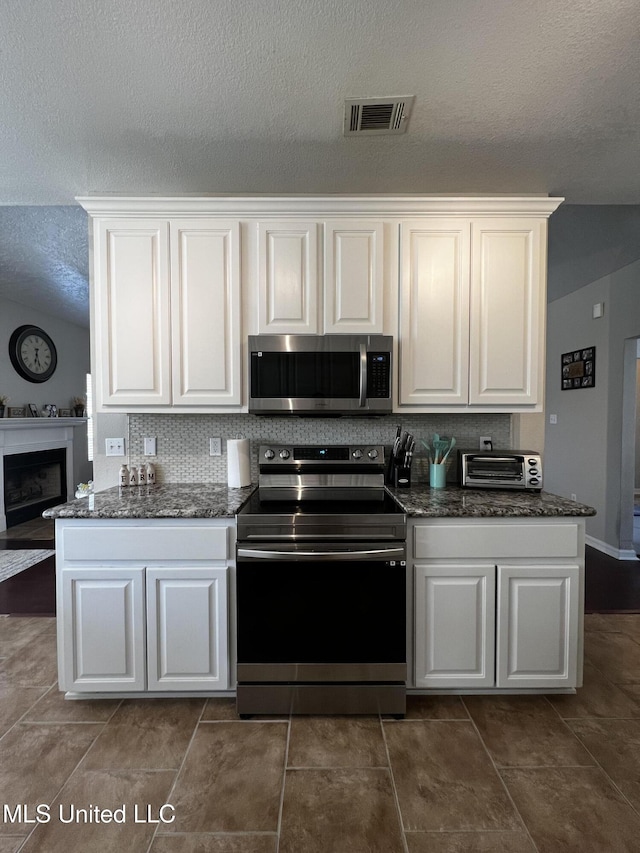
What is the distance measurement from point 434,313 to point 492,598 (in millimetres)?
1458

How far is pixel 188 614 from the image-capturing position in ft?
6.28

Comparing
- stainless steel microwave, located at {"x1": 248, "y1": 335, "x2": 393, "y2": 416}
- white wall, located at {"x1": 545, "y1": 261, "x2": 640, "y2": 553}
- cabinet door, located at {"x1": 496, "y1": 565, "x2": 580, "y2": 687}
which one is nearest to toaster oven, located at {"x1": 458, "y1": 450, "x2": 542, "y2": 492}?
cabinet door, located at {"x1": 496, "y1": 565, "x2": 580, "y2": 687}

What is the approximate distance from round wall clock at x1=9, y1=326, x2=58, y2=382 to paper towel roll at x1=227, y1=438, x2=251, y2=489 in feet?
15.5

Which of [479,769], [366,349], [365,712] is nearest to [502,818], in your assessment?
[479,769]

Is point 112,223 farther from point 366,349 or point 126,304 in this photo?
point 366,349

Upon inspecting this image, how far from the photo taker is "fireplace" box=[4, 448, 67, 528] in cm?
528

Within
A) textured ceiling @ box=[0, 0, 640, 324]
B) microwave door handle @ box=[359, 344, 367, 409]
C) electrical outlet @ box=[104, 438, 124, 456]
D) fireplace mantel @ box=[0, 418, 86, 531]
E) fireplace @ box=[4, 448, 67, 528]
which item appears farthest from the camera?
fireplace @ box=[4, 448, 67, 528]

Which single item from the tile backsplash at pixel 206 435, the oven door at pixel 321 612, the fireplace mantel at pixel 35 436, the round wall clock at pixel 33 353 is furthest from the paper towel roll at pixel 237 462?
the round wall clock at pixel 33 353

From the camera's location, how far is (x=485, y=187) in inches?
90.9

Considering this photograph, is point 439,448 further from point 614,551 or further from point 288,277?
point 614,551

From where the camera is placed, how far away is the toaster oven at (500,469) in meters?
2.24

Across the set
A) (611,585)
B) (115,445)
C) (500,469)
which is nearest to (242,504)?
(115,445)

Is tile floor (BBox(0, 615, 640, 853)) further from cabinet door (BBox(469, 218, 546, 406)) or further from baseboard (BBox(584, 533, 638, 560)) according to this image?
baseboard (BBox(584, 533, 638, 560))

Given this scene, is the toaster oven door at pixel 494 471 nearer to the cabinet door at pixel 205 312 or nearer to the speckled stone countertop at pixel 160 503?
the speckled stone countertop at pixel 160 503
